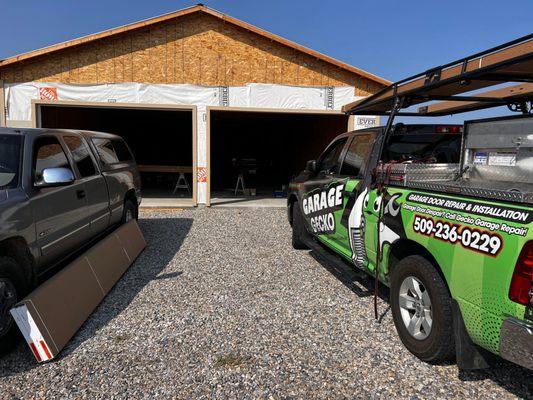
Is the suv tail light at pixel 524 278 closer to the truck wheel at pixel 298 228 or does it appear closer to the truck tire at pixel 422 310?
the truck tire at pixel 422 310

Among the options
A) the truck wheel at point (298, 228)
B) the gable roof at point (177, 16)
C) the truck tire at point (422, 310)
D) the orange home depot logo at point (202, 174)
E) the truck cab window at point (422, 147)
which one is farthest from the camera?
the orange home depot logo at point (202, 174)

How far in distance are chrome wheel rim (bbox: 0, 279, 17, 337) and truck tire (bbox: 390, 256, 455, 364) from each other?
3.22 metres

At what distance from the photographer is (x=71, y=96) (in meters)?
9.99

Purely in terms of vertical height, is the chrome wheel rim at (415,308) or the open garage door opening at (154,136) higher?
the open garage door opening at (154,136)

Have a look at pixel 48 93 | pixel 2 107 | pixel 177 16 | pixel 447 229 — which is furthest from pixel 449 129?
pixel 2 107

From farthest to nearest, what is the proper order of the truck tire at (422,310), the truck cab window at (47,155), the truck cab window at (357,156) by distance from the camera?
the truck cab window at (357,156) → the truck cab window at (47,155) → the truck tire at (422,310)

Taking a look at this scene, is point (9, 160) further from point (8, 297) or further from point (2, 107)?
point (2, 107)

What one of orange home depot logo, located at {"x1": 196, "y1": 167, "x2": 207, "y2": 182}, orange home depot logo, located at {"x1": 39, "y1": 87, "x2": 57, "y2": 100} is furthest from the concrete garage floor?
orange home depot logo, located at {"x1": 39, "y1": 87, "x2": 57, "y2": 100}

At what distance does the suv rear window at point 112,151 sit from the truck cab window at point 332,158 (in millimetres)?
3349

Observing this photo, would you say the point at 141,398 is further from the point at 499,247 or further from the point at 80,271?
the point at 499,247

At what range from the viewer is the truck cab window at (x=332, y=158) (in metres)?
→ 5.13

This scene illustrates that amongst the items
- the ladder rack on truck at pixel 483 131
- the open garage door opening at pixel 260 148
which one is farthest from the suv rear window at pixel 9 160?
the open garage door opening at pixel 260 148

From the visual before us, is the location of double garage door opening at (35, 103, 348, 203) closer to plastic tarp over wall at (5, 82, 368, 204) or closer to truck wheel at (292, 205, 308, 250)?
plastic tarp over wall at (5, 82, 368, 204)

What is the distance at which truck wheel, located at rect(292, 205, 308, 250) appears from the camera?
6201 mm
